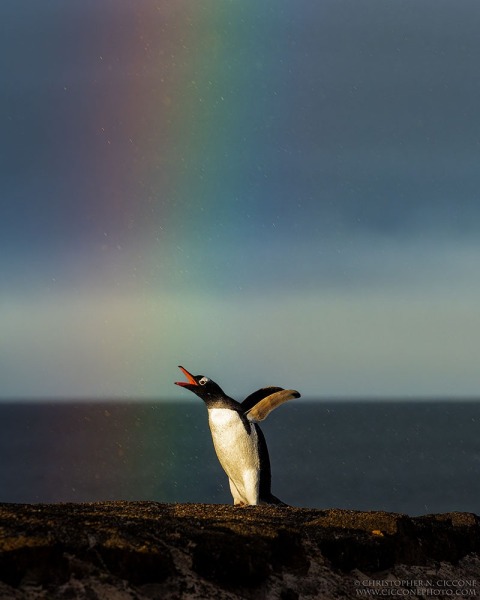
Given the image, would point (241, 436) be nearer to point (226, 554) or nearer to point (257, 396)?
point (257, 396)

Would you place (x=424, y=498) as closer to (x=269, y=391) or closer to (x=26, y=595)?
(x=269, y=391)

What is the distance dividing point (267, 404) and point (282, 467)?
85949mm

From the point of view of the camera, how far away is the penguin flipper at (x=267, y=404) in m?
13.4

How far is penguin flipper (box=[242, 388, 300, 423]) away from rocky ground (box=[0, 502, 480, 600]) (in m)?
2.81

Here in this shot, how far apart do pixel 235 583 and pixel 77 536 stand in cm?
139

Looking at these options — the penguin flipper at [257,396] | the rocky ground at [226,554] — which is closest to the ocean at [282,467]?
the penguin flipper at [257,396]

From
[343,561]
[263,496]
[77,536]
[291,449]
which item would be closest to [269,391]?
[263,496]

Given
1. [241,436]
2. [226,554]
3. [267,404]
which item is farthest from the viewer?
[267,404]

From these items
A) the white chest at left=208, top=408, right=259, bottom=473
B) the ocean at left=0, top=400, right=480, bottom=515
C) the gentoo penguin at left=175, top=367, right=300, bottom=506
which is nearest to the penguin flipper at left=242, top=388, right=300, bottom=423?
the gentoo penguin at left=175, top=367, right=300, bottom=506

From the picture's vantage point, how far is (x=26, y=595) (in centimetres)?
736

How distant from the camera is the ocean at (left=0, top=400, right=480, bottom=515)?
7662 centimetres

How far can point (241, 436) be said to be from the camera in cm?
1315

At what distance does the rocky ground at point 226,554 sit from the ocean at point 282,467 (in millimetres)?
59397

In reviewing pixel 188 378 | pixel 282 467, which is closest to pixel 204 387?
pixel 188 378
